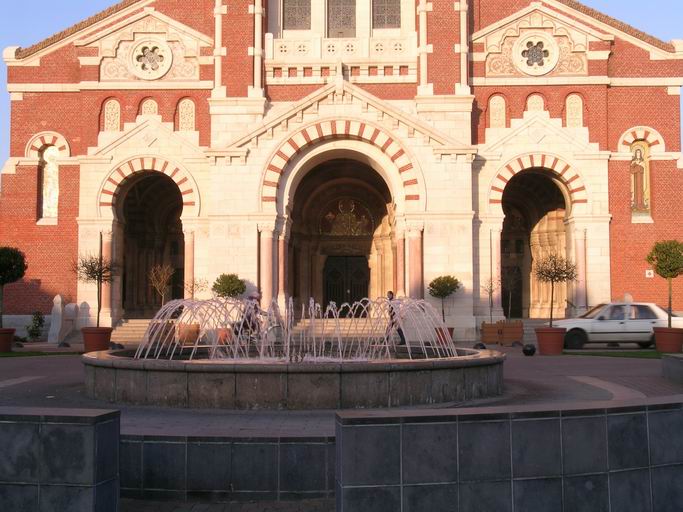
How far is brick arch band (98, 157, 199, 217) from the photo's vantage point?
93.0 feet

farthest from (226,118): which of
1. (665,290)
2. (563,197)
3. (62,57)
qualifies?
(665,290)

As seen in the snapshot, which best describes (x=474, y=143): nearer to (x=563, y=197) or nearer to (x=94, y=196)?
(x=563, y=197)

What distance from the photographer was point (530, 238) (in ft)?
110

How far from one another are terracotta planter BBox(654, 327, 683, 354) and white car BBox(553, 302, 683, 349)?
3.01 metres

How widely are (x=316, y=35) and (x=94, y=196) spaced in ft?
35.0

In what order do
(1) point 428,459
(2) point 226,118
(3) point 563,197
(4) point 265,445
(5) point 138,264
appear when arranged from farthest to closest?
(5) point 138,264 → (3) point 563,197 → (2) point 226,118 → (4) point 265,445 → (1) point 428,459

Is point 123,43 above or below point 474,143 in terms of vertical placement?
above

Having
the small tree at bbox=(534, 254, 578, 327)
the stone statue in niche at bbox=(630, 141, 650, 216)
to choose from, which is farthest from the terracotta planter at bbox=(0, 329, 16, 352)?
the stone statue in niche at bbox=(630, 141, 650, 216)

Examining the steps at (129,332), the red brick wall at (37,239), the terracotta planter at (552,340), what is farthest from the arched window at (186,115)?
the terracotta planter at (552,340)

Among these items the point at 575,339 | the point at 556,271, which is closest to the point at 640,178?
the point at 556,271

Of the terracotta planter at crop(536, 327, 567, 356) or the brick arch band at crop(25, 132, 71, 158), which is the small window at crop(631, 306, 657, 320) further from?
the brick arch band at crop(25, 132, 71, 158)

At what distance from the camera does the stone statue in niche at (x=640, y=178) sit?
28.6 metres

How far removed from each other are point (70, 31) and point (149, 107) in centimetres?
449

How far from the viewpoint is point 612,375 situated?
13.8 m
